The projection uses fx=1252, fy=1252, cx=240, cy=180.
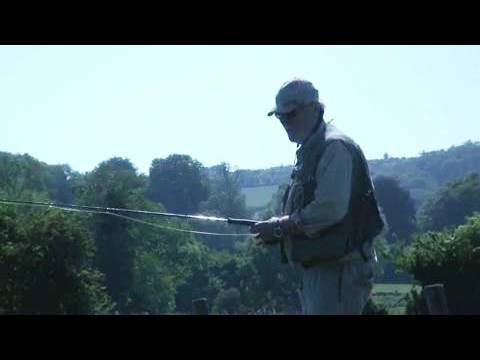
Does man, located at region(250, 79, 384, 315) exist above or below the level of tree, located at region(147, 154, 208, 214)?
below

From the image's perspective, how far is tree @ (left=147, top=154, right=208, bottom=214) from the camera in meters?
131

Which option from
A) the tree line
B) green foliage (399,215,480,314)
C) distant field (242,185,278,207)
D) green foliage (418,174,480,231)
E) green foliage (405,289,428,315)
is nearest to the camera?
green foliage (405,289,428,315)

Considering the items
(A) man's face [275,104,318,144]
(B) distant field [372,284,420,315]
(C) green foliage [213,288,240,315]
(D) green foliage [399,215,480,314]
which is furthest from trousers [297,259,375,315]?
(C) green foliage [213,288,240,315]

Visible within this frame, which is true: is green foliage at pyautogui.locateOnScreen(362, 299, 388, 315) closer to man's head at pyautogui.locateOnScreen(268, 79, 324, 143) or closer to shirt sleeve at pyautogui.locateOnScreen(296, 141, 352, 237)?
man's head at pyautogui.locateOnScreen(268, 79, 324, 143)

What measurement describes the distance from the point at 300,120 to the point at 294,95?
0.49 feet

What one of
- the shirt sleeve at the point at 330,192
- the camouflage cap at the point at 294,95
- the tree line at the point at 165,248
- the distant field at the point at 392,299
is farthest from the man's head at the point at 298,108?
the distant field at the point at 392,299

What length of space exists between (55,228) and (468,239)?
18955mm

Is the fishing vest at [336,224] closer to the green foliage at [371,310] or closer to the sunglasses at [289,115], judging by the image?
the sunglasses at [289,115]

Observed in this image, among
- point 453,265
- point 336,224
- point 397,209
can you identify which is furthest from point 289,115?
point 397,209

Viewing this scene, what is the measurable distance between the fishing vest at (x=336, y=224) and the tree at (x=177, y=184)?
123m

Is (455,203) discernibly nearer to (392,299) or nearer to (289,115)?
(392,299)

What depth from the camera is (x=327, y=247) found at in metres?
5.87
